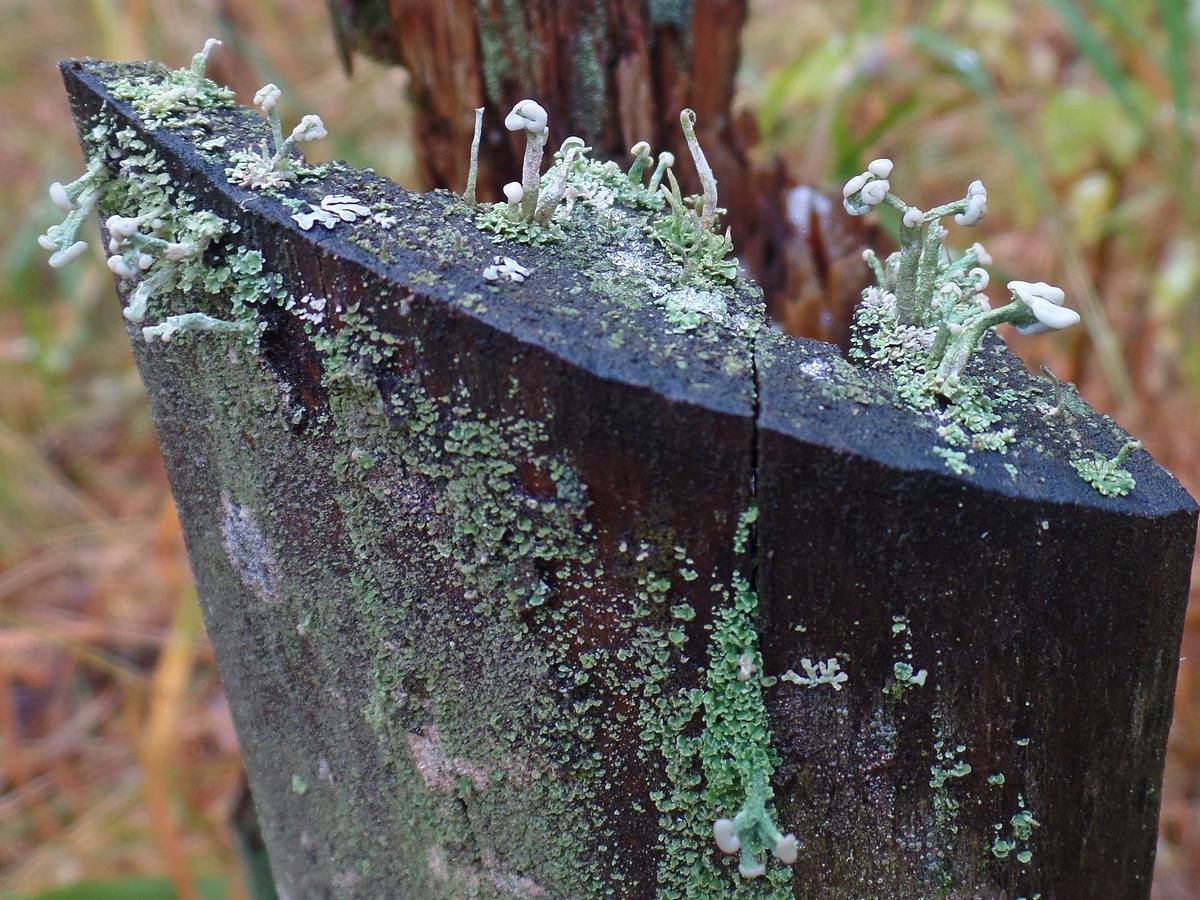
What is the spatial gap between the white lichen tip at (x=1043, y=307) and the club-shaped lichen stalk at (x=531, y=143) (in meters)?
0.30

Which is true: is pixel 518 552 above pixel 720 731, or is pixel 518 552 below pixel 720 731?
above

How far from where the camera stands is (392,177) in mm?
2791

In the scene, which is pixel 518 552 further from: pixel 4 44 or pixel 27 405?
pixel 4 44

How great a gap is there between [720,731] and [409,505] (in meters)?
0.25

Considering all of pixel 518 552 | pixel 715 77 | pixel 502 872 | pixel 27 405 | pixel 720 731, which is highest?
pixel 715 77

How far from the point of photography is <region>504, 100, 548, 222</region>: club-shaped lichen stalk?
0.59m

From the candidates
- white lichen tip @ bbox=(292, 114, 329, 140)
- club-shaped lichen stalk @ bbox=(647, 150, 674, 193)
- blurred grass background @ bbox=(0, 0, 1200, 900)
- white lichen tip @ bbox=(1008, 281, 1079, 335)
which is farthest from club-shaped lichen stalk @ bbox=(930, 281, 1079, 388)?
blurred grass background @ bbox=(0, 0, 1200, 900)

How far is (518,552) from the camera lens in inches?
23.2

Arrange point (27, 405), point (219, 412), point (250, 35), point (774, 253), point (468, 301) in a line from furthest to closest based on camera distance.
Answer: point (250, 35) → point (27, 405) → point (774, 253) → point (219, 412) → point (468, 301)

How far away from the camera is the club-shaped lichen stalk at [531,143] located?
588 millimetres

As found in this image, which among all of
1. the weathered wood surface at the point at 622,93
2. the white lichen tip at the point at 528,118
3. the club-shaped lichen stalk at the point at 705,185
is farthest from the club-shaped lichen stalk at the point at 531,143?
the weathered wood surface at the point at 622,93

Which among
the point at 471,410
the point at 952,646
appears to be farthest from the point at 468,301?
the point at 952,646

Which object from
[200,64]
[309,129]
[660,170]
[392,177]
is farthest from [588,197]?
[392,177]

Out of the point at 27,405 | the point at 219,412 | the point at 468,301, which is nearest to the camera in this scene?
the point at 468,301
